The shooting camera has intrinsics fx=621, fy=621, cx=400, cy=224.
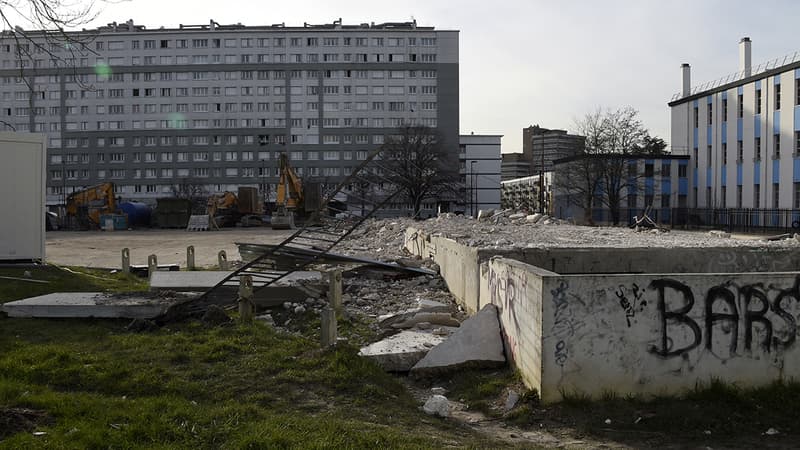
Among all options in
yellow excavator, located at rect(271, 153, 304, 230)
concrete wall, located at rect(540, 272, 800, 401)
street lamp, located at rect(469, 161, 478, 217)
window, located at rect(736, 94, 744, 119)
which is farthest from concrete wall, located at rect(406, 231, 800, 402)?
street lamp, located at rect(469, 161, 478, 217)

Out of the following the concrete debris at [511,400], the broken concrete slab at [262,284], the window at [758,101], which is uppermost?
the window at [758,101]

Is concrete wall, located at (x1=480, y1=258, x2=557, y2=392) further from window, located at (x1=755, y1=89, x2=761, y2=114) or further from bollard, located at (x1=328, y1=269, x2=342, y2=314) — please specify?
window, located at (x1=755, y1=89, x2=761, y2=114)

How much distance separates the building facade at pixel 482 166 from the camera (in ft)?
321

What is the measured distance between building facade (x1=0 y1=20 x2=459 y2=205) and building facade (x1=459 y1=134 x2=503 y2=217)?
39.3ft

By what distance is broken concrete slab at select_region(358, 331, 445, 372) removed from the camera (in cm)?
729

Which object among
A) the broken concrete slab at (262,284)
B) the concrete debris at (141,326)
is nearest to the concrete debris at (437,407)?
the concrete debris at (141,326)

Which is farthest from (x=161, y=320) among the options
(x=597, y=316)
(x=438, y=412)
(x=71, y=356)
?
(x=597, y=316)

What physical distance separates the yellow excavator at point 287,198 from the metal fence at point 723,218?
27.4 metres

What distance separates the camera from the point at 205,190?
89625 mm

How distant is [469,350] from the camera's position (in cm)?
722

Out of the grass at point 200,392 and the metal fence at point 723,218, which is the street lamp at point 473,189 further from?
the grass at point 200,392

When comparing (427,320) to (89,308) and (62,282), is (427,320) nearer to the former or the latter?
(89,308)

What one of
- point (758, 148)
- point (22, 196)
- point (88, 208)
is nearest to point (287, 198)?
point (88, 208)

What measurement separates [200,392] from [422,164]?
195 feet
